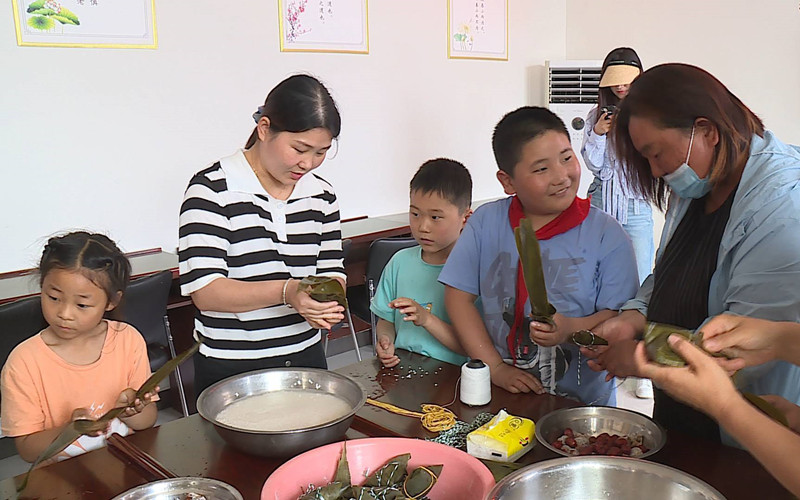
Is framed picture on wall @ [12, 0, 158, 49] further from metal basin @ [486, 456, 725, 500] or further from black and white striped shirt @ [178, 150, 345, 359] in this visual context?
metal basin @ [486, 456, 725, 500]

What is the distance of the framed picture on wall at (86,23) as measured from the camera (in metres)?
3.16

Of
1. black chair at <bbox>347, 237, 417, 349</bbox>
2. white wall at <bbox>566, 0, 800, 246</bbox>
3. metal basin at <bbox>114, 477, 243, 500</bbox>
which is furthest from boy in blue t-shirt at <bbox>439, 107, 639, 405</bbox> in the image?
white wall at <bbox>566, 0, 800, 246</bbox>

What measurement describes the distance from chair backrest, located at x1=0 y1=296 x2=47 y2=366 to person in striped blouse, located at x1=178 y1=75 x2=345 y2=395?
0.89 m

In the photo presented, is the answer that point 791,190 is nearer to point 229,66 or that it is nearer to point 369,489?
point 369,489

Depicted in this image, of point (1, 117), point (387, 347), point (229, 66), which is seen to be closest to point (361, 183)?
point (229, 66)

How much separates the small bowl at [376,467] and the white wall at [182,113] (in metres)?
2.55

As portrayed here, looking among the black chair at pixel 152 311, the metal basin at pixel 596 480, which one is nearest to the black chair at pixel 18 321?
the black chair at pixel 152 311

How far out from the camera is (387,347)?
2.02 m

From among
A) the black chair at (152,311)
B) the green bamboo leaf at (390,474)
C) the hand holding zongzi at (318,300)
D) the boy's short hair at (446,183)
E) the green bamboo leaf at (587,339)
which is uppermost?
the boy's short hair at (446,183)

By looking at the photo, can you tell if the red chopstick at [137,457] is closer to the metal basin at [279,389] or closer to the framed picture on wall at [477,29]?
the metal basin at [279,389]

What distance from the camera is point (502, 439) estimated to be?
55.6 inches

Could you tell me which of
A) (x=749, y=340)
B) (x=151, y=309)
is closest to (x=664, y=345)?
(x=749, y=340)

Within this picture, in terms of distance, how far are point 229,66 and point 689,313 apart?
295cm

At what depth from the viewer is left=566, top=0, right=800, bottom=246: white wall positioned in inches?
182
